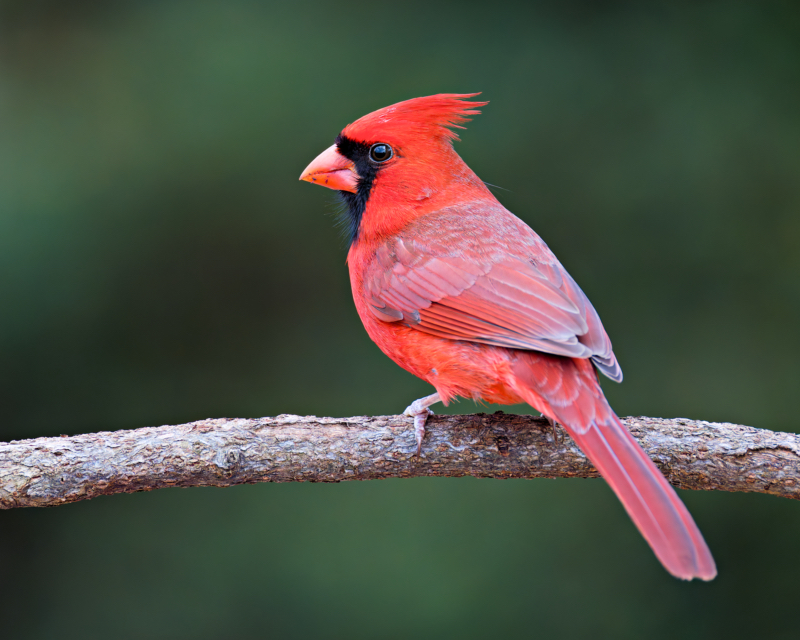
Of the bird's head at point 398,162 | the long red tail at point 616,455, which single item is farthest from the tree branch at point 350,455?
the bird's head at point 398,162

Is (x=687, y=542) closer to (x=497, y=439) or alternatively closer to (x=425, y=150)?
(x=497, y=439)

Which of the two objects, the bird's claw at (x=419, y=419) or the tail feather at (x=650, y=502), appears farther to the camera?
the bird's claw at (x=419, y=419)

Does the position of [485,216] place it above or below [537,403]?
above

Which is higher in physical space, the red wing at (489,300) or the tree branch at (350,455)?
the red wing at (489,300)

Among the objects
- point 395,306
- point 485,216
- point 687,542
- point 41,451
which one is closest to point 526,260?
point 485,216

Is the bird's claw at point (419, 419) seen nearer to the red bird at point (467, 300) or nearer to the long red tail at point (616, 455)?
the red bird at point (467, 300)

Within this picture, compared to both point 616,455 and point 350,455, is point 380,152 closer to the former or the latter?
point 350,455

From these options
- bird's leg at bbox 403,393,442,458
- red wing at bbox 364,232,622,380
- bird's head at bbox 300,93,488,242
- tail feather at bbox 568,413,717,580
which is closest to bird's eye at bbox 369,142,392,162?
bird's head at bbox 300,93,488,242

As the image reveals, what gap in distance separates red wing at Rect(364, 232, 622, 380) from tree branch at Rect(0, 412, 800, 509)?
0.38 meters

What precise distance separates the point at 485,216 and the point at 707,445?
1.03 meters

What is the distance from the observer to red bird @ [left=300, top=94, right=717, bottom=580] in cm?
185

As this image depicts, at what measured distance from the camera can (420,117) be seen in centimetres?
257

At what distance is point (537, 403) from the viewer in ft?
A: 6.78

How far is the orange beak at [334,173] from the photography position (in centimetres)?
266
